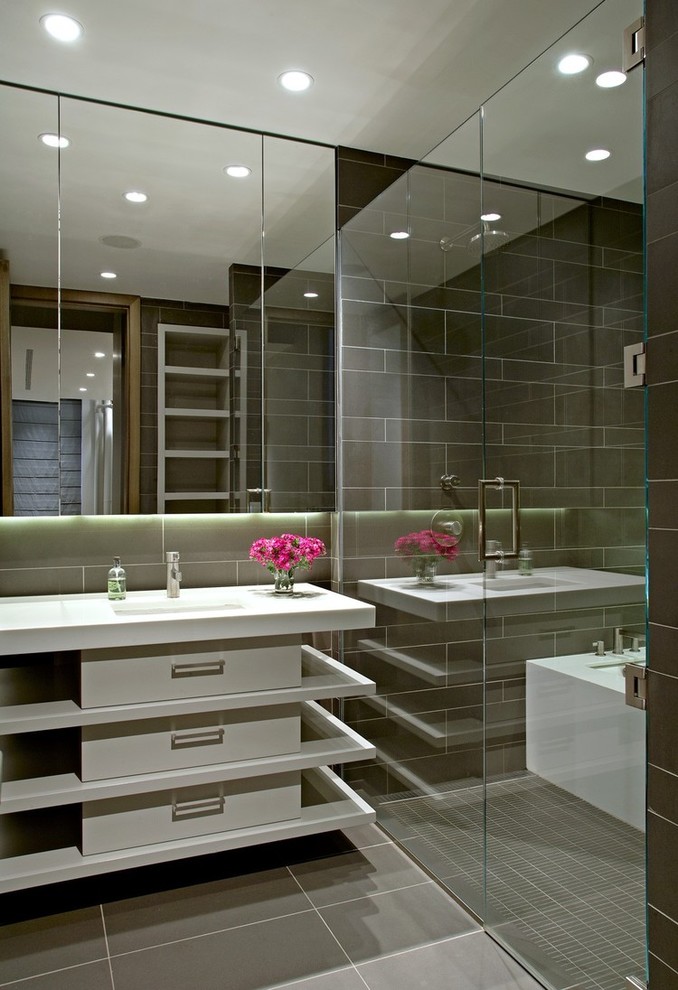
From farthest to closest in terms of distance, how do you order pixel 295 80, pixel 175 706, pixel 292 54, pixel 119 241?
pixel 119 241, pixel 295 80, pixel 292 54, pixel 175 706

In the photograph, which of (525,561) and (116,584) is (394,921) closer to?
(525,561)

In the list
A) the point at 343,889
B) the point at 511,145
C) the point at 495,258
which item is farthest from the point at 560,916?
the point at 511,145

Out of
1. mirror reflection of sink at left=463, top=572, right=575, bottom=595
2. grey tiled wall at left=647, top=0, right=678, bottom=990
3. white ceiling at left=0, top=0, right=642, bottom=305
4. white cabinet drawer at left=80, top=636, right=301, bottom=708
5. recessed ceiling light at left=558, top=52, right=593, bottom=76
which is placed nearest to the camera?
grey tiled wall at left=647, top=0, right=678, bottom=990

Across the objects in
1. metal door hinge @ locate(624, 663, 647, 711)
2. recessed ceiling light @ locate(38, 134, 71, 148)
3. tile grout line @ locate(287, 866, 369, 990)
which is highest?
recessed ceiling light @ locate(38, 134, 71, 148)

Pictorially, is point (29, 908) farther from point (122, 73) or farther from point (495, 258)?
point (122, 73)

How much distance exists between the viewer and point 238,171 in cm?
287

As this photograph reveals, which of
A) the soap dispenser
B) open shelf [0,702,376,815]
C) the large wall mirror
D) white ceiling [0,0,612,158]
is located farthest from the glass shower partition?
the large wall mirror

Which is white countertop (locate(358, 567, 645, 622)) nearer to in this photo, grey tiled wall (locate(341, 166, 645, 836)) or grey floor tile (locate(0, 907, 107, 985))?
grey tiled wall (locate(341, 166, 645, 836))

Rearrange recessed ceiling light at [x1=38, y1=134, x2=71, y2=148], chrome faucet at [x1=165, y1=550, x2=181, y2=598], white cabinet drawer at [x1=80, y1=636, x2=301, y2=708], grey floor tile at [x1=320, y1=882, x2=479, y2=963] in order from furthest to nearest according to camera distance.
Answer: chrome faucet at [x1=165, y1=550, x2=181, y2=598] → recessed ceiling light at [x1=38, y1=134, x2=71, y2=148] → white cabinet drawer at [x1=80, y1=636, x2=301, y2=708] → grey floor tile at [x1=320, y1=882, x2=479, y2=963]

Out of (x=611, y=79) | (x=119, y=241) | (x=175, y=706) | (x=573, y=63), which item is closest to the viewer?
(x=611, y=79)

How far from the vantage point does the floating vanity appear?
209 centimetres

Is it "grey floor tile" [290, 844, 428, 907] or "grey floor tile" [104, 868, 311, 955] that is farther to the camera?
"grey floor tile" [290, 844, 428, 907]

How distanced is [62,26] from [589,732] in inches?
98.7

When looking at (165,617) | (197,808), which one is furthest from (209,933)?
(165,617)
